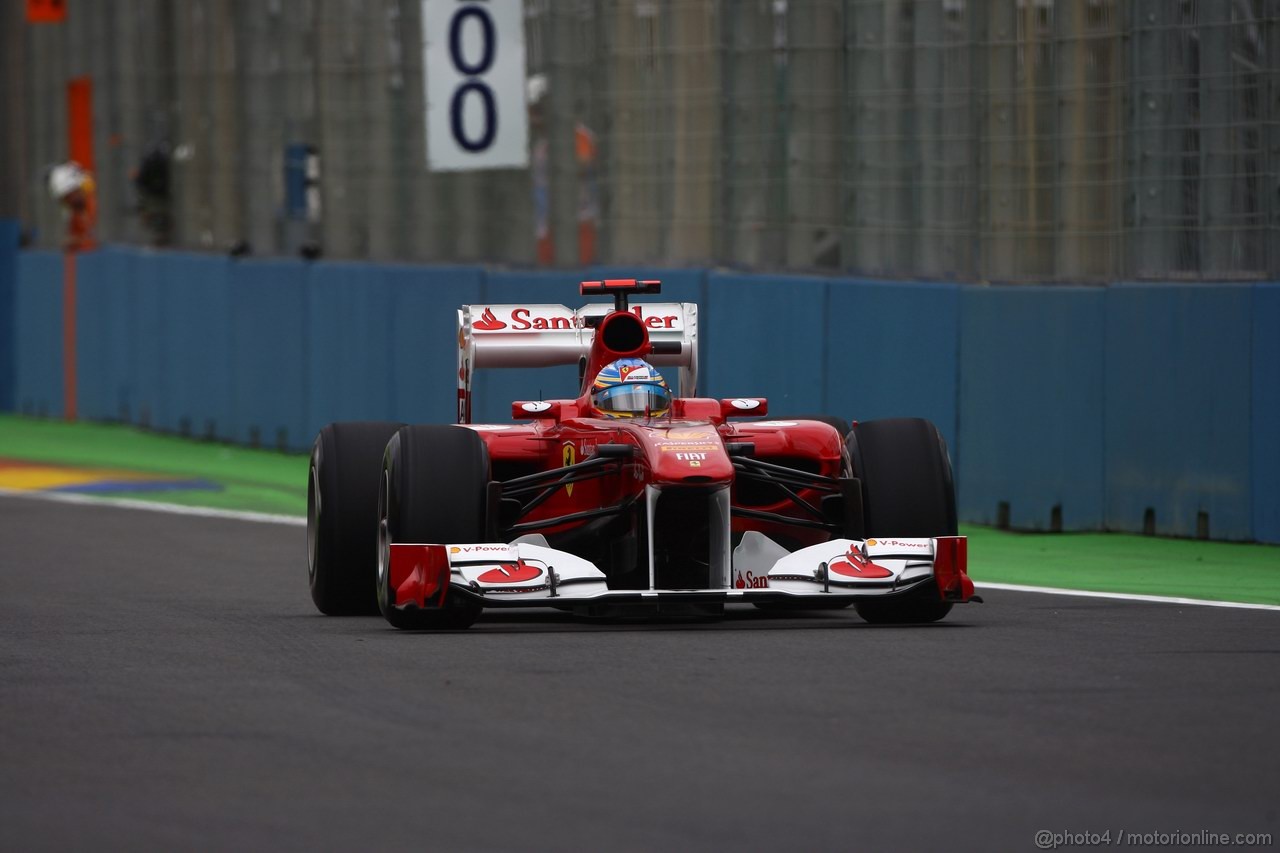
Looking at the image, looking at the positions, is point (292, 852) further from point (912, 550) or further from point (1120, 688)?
point (912, 550)

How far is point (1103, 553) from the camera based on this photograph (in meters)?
14.1

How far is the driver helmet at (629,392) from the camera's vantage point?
11.3 metres

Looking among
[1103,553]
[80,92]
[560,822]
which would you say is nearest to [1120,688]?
[560,822]

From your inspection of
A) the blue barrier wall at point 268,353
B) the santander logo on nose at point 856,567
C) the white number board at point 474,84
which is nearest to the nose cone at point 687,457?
the santander logo on nose at point 856,567

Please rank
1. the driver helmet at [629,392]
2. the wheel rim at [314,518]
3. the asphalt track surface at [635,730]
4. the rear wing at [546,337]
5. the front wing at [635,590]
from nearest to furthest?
the asphalt track surface at [635,730] < the front wing at [635,590] < the driver helmet at [629,392] < the wheel rim at [314,518] < the rear wing at [546,337]

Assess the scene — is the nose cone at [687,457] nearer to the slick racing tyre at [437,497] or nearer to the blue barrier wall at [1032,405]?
the slick racing tyre at [437,497]

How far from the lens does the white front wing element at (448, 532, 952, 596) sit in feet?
33.5

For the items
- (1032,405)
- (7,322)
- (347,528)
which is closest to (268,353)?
(7,322)

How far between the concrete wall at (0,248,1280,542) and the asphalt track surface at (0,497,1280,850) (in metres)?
2.96

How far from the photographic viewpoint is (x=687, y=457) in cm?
1029

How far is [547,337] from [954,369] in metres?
4.09

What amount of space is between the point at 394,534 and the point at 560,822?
4174 mm

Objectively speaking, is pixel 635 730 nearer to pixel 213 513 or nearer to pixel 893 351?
pixel 893 351

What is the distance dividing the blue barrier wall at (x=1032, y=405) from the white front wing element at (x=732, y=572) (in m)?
4.63
